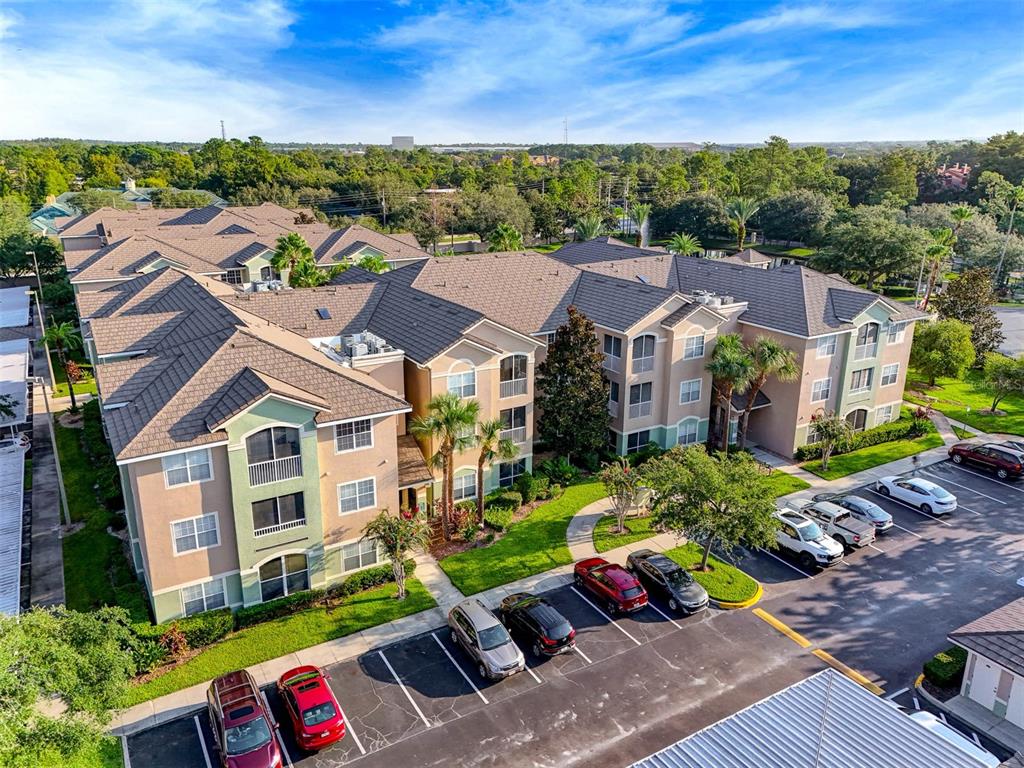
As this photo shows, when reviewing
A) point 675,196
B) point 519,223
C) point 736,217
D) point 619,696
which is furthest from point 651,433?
point 675,196

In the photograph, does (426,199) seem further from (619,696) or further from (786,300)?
Result: (619,696)

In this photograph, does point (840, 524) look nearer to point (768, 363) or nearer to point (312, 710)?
point (768, 363)

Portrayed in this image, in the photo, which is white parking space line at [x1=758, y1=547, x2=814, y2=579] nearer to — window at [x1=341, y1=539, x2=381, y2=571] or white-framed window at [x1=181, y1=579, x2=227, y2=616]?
window at [x1=341, y1=539, x2=381, y2=571]

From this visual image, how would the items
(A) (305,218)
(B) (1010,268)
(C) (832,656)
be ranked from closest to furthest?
(C) (832,656) < (B) (1010,268) < (A) (305,218)

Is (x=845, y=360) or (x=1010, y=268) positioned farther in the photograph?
(x=1010, y=268)

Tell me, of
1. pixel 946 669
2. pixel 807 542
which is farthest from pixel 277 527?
pixel 946 669

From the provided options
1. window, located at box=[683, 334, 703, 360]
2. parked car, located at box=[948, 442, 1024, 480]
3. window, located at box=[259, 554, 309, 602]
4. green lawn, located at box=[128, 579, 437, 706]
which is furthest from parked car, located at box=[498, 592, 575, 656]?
parked car, located at box=[948, 442, 1024, 480]
